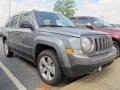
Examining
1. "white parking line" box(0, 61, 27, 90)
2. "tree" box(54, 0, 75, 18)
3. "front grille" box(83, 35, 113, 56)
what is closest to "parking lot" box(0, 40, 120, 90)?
"white parking line" box(0, 61, 27, 90)

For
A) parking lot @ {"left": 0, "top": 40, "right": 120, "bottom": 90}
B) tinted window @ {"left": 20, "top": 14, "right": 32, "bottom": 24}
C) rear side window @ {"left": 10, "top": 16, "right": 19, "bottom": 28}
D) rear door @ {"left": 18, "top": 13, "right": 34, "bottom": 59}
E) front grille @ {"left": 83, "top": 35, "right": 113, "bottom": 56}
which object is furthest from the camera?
rear side window @ {"left": 10, "top": 16, "right": 19, "bottom": 28}

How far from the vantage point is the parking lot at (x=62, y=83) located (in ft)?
14.1

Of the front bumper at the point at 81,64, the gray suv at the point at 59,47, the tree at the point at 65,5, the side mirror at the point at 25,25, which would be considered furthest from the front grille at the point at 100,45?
the tree at the point at 65,5

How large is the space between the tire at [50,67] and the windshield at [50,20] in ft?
3.23

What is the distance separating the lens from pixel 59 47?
4117 mm

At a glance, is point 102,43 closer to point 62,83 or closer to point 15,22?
point 62,83

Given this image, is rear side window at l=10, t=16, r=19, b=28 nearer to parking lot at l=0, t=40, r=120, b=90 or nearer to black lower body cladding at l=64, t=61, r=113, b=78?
parking lot at l=0, t=40, r=120, b=90

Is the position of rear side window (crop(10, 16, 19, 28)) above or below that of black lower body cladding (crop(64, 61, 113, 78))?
above

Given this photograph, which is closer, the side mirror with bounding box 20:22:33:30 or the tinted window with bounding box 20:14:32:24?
the side mirror with bounding box 20:22:33:30

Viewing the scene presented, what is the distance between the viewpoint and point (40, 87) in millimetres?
4551

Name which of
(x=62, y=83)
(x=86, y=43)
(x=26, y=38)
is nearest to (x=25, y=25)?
(x=26, y=38)

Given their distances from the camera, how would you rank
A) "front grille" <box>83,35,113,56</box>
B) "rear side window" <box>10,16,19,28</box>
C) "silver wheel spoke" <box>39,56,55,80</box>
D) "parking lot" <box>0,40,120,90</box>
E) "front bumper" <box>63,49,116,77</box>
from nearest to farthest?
"front bumper" <box>63,49,116,77</box>
"front grille" <box>83,35,113,56</box>
"parking lot" <box>0,40,120,90</box>
"silver wheel spoke" <box>39,56,55,80</box>
"rear side window" <box>10,16,19,28</box>

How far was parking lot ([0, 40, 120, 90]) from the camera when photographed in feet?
14.1

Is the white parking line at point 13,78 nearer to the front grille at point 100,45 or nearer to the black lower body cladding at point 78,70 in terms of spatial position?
the black lower body cladding at point 78,70
